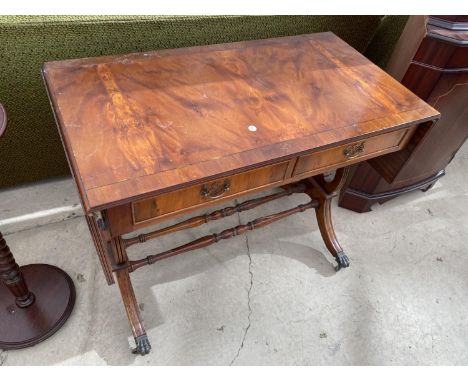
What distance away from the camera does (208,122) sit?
106cm

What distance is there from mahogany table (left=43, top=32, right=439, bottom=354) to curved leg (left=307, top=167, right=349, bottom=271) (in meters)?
0.47

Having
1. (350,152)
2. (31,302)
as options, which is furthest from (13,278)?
(350,152)

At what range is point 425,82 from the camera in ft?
5.05

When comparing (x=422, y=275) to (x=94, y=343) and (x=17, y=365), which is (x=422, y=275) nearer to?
(x=94, y=343)

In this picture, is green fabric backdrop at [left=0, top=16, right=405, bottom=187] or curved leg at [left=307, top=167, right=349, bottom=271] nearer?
green fabric backdrop at [left=0, top=16, right=405, bottom=187]

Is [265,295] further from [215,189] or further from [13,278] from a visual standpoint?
[13,278]

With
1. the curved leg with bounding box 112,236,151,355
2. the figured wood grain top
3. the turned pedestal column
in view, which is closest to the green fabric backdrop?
the figured wood grain top

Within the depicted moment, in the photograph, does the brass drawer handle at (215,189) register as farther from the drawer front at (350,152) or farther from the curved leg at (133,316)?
the curved leg at (133,316)

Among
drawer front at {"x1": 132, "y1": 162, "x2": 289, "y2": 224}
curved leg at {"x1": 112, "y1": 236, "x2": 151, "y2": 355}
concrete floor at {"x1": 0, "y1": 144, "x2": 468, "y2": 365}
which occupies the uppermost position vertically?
drawer front at {"x1": 132, "y1": 162, "x2": 289, "y2": 224}

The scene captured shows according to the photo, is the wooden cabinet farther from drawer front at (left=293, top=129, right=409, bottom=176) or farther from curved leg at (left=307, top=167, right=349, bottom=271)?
curved leg at (left=307, top=167, right=349, bottom=271)

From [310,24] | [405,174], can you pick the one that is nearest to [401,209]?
[405,174]

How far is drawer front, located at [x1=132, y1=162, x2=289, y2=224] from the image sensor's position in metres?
0.96

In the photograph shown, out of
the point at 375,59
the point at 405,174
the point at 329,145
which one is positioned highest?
the point at 329,145
